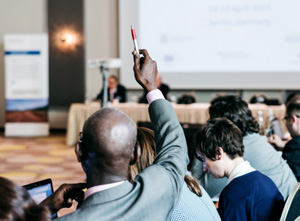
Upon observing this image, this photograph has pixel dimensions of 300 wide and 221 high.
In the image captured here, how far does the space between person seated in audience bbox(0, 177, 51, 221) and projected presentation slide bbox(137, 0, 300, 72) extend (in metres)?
8.09

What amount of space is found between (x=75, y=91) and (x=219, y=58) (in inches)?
128

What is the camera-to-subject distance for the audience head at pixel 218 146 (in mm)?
2008

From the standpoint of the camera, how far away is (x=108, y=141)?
40.7 inches

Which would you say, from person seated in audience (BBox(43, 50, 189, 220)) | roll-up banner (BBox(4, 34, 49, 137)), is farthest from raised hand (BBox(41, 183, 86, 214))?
roll-up banner (BBox(4, 34, 49, 137))

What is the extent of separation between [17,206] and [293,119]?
8.21ft

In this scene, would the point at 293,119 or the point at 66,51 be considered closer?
the point at 293,119

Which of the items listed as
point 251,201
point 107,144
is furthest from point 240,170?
point 107,144

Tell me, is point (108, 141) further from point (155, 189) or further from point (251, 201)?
point (251, 201)

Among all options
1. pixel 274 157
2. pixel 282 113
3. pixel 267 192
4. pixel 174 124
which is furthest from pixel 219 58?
pixel 174 124

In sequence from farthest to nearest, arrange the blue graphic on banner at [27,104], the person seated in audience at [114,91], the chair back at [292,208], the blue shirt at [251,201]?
the blue graphic on banner at [27,104]
the person seated in audience at [114,91]
the blue shirt at [251,201]
the chair back at [292,208]

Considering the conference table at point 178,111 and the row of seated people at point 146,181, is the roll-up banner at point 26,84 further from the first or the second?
the row of seated people at point 146,181

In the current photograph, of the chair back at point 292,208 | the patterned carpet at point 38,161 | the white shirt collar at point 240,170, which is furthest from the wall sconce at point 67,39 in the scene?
the chair back at point 292,208

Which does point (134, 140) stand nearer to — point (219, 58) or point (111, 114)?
point (111, 114)

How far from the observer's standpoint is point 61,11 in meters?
9.62
